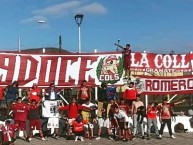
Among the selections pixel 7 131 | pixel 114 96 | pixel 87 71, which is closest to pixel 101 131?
pixel 114 96

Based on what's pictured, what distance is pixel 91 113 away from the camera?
18.6 meters

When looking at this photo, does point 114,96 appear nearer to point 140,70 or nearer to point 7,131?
point 140,70

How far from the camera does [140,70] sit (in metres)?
20.2

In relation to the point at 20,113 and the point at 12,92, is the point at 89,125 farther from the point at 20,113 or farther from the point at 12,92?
the point at 12,92

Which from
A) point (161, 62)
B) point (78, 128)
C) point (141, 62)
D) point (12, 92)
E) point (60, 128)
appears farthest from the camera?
Result: point (161, 62)

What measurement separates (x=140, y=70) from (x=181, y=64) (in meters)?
2.04

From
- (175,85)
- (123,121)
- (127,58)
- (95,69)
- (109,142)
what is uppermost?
(127,58)

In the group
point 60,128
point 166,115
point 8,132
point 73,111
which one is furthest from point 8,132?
point 166,115

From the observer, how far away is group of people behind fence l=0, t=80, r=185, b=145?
17.5 m

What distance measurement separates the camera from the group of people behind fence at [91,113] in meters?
17.5

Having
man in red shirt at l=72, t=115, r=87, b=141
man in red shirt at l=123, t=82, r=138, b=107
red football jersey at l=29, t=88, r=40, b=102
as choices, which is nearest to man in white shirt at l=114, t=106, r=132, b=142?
man in red shirt at l=123, t=82, r=138, b=107

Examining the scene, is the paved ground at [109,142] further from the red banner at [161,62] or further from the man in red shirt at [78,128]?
the red banner at [161,62]

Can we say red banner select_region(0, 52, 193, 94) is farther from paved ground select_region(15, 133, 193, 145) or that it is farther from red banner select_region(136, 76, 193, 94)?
paved ground select_region(15, 133, 193, 145)

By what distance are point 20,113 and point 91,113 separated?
306 cm
